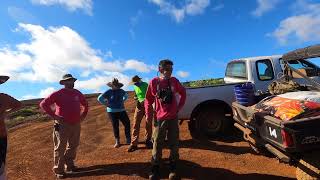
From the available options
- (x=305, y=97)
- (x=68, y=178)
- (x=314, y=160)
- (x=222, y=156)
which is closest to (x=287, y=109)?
(x=305, y=97)

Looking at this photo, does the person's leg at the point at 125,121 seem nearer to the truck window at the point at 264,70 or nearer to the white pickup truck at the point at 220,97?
the white pickup truck at the point at 220,97

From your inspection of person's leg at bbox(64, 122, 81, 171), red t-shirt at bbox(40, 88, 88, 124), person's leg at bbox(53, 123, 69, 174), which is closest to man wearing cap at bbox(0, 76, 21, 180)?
red t-shirt at bbox(40, 88, 88, 124)

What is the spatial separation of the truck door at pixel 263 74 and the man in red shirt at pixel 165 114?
3.21m

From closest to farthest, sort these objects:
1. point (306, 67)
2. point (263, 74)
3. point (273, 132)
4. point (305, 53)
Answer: point (273, 132), point (305, 53), point (306, 67), point (263, 74)

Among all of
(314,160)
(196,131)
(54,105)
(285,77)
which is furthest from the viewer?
(196,131)

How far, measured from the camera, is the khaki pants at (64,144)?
731cm

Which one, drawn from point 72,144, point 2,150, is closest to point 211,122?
point 72,144

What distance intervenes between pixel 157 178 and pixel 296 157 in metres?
2.39

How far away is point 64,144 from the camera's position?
7367 mm

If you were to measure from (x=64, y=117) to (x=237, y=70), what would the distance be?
4.86 meters

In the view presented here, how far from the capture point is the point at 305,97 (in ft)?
19.6

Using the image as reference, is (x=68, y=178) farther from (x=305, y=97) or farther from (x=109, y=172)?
(x=305, y=97)

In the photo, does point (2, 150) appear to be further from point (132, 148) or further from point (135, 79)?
point (135, 79)

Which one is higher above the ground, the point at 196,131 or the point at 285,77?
the point at 285,77
